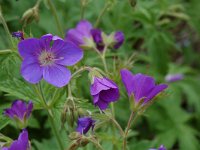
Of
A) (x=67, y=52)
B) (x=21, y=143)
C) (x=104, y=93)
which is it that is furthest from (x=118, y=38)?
(x=21, y=143)

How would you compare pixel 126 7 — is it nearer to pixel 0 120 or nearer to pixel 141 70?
pixel 141 70

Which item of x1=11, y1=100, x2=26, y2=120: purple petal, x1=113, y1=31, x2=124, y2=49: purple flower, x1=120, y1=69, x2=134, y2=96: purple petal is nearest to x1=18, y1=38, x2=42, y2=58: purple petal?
x1=11, y1=100, x2=26, y2=120: purple petal

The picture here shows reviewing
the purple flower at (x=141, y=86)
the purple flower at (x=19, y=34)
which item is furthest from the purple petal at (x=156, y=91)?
the purple flower at (x=19, y=34)

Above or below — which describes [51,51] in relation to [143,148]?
above

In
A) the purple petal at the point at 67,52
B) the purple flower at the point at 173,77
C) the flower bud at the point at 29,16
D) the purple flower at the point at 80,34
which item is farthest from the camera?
the purple flower at the point at 173,77

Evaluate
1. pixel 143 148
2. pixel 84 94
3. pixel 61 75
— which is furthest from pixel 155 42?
pixel 61 75

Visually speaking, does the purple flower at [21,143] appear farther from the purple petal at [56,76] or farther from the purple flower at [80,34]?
the purple flower at [80,34]

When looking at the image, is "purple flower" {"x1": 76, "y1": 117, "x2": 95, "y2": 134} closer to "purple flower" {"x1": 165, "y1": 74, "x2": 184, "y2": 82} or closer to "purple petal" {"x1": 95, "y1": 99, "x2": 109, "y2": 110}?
"purple petal" {"x1": 95, "y1": 99, "x2": 109, "y2": 110}
